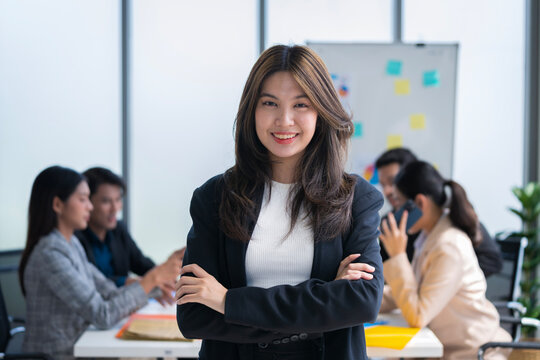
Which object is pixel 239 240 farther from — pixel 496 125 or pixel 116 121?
pixel 496 125

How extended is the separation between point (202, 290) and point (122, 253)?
242cm

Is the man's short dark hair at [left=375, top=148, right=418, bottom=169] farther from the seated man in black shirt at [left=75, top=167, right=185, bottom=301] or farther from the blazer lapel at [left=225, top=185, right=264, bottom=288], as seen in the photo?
the blazer lapel at [left=225, top=185, right=264, bottom=288]

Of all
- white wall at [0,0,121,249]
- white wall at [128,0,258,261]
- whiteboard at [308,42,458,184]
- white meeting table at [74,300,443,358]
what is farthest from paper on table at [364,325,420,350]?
white wall at [0,0,121,249]

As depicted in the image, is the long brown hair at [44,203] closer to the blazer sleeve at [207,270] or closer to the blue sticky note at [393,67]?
the blazer sleeve at [207,270]

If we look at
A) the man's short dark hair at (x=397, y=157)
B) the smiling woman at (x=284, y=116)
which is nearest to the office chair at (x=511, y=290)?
the man's short dark hair at (x=397, y=157)

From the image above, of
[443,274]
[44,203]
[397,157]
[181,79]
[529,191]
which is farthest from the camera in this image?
[181,79]

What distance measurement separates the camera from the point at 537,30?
17.2ft

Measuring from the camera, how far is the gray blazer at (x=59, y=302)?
257 cm

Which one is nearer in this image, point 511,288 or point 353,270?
point 353,270

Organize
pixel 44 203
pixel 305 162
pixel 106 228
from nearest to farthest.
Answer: pixel 305 162 → pixel 44 203 → pixel 106 228

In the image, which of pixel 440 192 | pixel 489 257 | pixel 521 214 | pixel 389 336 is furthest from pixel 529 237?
pixel 389 336

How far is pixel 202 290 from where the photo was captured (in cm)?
145

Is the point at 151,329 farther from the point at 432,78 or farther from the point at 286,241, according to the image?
the point at 432,78

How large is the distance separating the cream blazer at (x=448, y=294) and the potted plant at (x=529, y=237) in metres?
2.26
